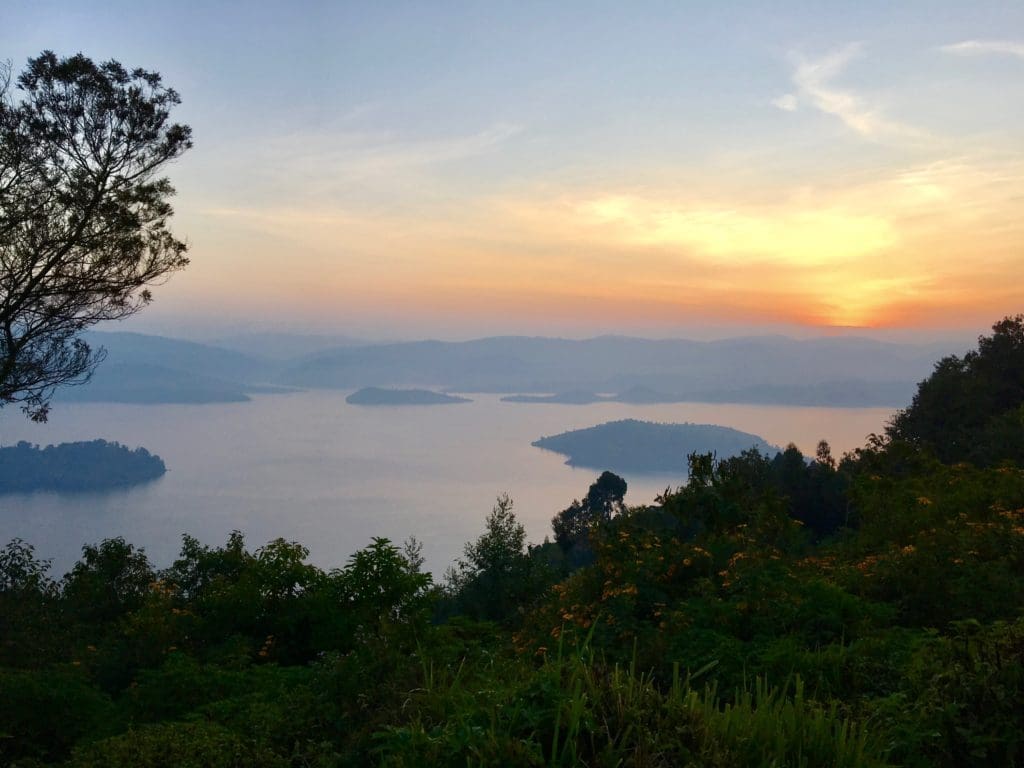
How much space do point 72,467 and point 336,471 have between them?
1289 inches

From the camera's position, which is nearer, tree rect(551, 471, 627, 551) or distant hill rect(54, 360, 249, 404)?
tree rect(551, 471, 627, 551)

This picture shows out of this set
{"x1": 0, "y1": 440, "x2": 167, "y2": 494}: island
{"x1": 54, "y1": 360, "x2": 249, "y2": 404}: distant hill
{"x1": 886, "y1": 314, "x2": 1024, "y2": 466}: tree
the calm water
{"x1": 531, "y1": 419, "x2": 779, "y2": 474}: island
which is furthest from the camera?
{"x1": 54, "y1": 360, "x2": 249, "y2": 404}: distant hill

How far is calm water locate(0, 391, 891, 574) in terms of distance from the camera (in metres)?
63.2

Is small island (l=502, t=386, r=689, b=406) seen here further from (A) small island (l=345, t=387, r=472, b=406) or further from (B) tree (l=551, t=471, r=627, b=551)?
(B) tree (l=551, t=471, r=627, b=551)

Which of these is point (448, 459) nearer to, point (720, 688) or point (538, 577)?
point (538, 577)

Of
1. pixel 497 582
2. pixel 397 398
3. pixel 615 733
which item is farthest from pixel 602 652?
pixel 397 398

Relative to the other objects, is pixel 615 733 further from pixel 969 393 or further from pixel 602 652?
pixel 969 393

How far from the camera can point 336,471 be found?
99938 mm

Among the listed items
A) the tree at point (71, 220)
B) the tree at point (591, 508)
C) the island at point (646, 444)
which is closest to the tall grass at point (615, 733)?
the tree at point (71, 220)

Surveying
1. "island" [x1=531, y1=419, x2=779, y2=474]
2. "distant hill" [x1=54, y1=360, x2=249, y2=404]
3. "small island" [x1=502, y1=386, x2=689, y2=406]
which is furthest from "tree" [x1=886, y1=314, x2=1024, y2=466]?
"distant hill" [x1=54, y1=360, x2=249, y2=404]

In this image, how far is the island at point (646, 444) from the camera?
8494 centimetres

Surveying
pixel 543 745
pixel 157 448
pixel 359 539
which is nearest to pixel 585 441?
pixel 359 539

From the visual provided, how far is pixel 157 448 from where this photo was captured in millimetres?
111875

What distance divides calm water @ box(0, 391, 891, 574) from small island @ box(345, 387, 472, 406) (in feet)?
20.8
